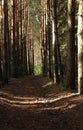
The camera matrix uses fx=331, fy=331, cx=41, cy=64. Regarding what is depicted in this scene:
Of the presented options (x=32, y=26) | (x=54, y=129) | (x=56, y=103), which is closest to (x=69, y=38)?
(x=56, y=103)

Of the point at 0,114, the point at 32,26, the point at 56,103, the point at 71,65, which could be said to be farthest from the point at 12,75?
the point at 32,26

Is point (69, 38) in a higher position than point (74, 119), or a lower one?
higher

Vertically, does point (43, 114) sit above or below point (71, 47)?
below

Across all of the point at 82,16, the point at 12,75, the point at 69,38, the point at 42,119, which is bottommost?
the point at 12,75

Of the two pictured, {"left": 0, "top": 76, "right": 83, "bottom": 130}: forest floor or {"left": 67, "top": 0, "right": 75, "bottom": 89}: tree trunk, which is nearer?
{"left": 0, "top": 76, "right": 83, "bottom": 130}: forest floor

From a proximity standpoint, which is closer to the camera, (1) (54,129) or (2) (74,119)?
(1) (54,129)

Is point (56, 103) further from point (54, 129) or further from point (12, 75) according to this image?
point (12, 75)

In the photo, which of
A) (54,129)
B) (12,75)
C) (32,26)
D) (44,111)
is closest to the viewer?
(54,129)

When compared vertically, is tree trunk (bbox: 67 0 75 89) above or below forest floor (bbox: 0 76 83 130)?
above

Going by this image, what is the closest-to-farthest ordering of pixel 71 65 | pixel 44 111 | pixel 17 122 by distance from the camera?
pixel 17 122 < pixel 44 111 < pixel 71 65

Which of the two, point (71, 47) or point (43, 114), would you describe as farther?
point (71, 47)

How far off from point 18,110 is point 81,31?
4.08 m

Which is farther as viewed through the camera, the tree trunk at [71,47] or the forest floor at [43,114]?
the tree trunk at [71,47]

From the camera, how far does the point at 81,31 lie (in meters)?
13.2
